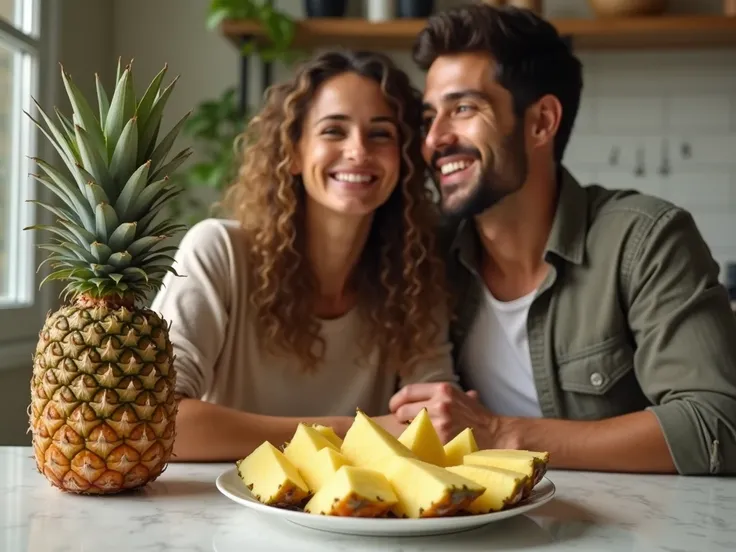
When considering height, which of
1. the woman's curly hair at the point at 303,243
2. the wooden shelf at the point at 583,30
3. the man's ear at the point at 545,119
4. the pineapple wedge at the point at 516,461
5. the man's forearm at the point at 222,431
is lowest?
the man's forearm at the point at 222,431

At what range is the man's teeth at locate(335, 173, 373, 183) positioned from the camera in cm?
169

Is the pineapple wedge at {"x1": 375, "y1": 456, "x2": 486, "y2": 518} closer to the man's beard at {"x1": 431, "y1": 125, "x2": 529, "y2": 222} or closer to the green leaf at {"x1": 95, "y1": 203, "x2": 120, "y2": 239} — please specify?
the green leaf at {"x1": 95, "y1": 203, "x2": 120, "y2": 239}

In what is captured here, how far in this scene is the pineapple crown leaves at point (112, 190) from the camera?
96 centimetres

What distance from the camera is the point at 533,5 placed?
2961 millimetres

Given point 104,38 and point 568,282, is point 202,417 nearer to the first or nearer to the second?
point 568,282

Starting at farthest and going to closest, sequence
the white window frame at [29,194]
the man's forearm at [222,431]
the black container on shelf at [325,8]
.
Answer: the black container on shelf at [325,8] < the white window frame at [29,194] < the man's forearm at [222,431]

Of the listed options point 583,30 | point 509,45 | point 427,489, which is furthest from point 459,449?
point 583,30

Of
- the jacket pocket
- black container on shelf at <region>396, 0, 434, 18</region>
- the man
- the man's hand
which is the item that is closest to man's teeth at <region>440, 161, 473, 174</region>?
the man

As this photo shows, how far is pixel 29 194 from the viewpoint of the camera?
244 cm

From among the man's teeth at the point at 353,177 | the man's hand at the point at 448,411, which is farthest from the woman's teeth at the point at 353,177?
the man's hand at the point at 448,411

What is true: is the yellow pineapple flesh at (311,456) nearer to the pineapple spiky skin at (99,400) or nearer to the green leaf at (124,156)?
the pineapple spiky skin at (99,400)

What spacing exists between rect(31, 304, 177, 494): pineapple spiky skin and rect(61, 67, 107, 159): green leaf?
185mm

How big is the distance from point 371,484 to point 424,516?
0.19 feet

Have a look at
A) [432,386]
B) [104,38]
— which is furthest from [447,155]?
[104,38]
